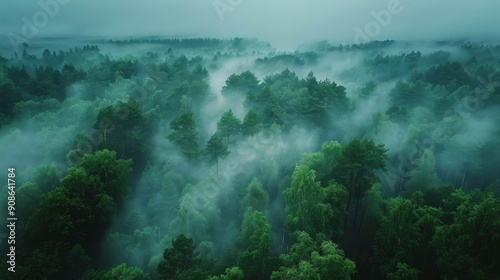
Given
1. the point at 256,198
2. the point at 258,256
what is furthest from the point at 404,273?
the point at 256,198

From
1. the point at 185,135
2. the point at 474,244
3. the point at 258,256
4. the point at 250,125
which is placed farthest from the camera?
the point at 250,125

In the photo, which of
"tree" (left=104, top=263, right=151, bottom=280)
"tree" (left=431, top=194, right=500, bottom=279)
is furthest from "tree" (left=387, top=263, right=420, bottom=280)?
"tree" (left=104, top=263, right=151, bottom=280)

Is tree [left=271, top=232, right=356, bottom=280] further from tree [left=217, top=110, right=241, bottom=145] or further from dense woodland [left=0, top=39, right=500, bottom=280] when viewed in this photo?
tree [left=217, top=110, right=241, bottom=145]

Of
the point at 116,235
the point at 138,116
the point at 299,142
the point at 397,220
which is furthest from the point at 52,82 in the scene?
the point at 397,220

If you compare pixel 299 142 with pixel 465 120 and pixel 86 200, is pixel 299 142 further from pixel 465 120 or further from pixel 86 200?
pixel 86 200

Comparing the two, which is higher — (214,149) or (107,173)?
(214,149)

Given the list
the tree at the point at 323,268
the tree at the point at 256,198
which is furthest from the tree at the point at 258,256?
the tree at the point at 256,198

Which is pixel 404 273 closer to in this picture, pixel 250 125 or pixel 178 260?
pixel 178 260

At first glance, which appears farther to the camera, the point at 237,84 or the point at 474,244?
the point at 237,84

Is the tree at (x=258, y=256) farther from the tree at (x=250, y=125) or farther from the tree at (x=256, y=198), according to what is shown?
the tree at (x=250, y=125)
